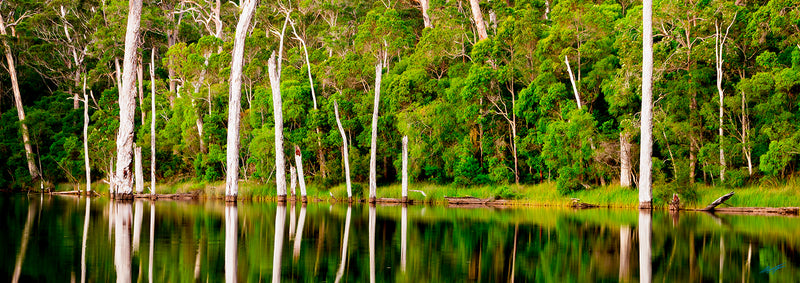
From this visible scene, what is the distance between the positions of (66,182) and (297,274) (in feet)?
131

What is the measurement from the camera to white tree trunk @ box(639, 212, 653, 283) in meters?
9.07

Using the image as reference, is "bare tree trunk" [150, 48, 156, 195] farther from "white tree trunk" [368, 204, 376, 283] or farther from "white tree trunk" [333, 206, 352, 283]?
"white tree trunk" [368, 204, 376, 283]

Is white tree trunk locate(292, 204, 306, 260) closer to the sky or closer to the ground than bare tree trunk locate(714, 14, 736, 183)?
closer to the ground

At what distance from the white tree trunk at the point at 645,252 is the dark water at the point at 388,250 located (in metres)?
0.02

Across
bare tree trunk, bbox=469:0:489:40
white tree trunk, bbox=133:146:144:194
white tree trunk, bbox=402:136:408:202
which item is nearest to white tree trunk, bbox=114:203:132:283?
white tree trunk, bbox=402:136:408:202

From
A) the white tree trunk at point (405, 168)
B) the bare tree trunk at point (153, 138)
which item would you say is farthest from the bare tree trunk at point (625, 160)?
the bare tree trunk at point (153, 138)

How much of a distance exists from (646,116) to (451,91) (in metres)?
9.01

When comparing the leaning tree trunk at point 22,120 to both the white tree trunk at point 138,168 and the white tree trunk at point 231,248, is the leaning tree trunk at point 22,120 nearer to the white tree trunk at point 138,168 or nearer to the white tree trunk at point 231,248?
the white tree trunk at point 138,168

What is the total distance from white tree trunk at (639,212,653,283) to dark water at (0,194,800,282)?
0.07 ft

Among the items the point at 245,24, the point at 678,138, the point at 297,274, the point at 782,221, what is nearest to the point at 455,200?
the point at 678,138

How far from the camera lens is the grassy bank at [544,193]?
74.6 feet

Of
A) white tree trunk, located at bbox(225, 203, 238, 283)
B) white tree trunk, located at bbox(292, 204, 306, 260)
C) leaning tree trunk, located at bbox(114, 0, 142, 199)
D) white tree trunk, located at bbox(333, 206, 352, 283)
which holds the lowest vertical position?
white tree trunk, located at bbox(333, 206, 352, 283)

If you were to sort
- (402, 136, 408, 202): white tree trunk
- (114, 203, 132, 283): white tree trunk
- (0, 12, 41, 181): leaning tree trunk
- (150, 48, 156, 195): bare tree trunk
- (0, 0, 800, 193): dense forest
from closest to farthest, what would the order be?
(114, 203, 132, 283): white tree trunk, (0, 0, 800, 193): dense forest, (402, 136, 408, 202): white tree trunk, (150, 48, 156, 195): bare tree trunk, (0, 12, 41, 181): leaning tree trunk

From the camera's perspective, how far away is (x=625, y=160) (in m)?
26.4
